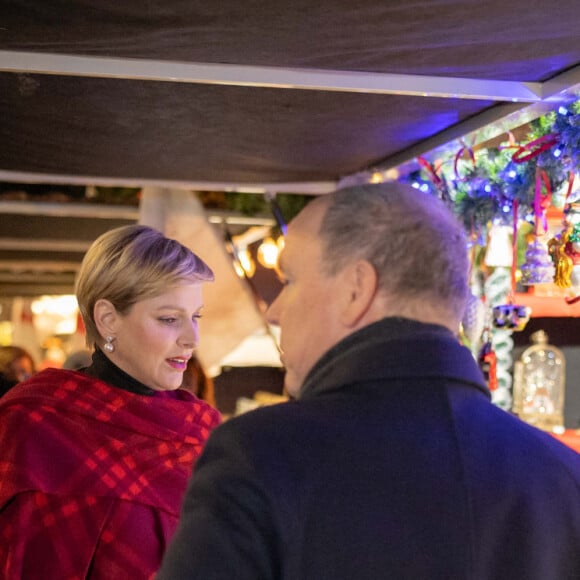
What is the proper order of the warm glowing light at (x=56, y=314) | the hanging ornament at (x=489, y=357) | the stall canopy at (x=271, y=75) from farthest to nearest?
the warm glowing light at (x=56, y=314)
the hanging ornament at (x=489, y=357)
the stall canopy at (x=271, y=75)

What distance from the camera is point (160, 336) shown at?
7.73ft

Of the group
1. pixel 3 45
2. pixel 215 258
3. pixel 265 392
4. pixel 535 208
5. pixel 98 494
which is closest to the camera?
pixel 98 494

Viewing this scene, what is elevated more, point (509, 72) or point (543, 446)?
point (509, 72)

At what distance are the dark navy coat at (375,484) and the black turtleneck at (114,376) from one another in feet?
4.40

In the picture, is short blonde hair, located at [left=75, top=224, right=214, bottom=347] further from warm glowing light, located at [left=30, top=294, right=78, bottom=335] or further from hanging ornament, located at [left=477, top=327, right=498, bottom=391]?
warm glowing light, located at [left=30, top=294, right=78, bottom=335]

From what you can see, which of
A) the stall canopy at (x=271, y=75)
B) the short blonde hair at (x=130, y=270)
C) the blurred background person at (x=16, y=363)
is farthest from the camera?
the blurred background person at (x=16, y=363)

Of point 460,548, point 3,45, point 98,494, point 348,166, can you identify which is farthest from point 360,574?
point 348,166

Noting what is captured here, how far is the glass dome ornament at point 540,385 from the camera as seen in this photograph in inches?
171

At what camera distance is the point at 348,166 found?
4020mm

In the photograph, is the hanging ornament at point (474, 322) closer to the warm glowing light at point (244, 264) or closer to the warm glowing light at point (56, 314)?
the warm glowing light at point (244, 264)

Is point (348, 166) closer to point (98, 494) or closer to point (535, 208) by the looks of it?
point (535, 208)

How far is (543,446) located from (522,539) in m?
0.12

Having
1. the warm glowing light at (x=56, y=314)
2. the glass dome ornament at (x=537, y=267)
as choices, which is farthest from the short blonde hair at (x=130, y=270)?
the warm glowing light at (x=56, y=314)

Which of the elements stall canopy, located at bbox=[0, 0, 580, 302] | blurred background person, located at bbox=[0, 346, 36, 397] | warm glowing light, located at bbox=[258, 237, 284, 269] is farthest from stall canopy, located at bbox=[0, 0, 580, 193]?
blurred background person, located at bbox=[0, 346, 36, 397]
